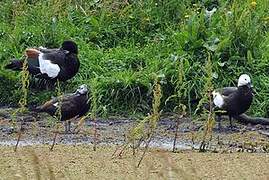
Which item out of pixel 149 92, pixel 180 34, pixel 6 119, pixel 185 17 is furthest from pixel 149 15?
pixel 6 119

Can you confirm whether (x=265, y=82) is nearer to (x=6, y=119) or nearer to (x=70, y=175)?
(x=6, y=119)

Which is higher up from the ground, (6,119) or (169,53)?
(169,53)

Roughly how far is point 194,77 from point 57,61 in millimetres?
1449

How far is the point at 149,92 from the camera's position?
8578 mm

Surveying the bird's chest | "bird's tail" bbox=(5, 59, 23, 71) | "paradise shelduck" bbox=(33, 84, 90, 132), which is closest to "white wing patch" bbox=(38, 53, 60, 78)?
"bird's tail" bbox=(5, 59, 23, 71)

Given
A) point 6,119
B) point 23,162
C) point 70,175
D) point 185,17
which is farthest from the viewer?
point 185,17

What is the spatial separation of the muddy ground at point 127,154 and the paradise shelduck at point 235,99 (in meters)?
0.18

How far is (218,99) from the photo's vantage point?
7.96 meters

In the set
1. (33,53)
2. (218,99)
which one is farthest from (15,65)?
(218,99)

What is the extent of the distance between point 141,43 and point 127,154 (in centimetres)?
418

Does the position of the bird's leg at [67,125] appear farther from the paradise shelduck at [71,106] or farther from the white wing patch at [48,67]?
the white wing patch at [48,67]

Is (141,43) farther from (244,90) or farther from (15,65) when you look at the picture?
(244,90)

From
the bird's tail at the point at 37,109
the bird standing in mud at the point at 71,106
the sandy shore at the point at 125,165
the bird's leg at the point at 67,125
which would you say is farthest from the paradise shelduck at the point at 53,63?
the sandy shore at the point at 125,165

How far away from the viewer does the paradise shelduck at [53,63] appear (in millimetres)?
8979
